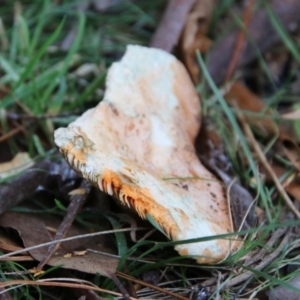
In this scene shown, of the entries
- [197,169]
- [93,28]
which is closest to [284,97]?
[197,169]

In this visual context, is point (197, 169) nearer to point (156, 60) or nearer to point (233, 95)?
point (156, 60)

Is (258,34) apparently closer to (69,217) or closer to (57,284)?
(69,217)

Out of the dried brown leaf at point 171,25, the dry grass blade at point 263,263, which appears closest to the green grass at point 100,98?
the dry grass blade at point 263,263

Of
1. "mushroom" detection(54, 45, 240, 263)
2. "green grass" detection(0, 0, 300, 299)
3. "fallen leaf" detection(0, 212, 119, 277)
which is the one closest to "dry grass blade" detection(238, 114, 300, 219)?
"green grass" detection(0, 0, 300, 299)

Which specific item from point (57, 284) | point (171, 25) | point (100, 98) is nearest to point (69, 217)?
point (57, 284)

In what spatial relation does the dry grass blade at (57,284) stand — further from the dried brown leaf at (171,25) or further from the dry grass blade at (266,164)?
the dried brown leaf at (171,25)
